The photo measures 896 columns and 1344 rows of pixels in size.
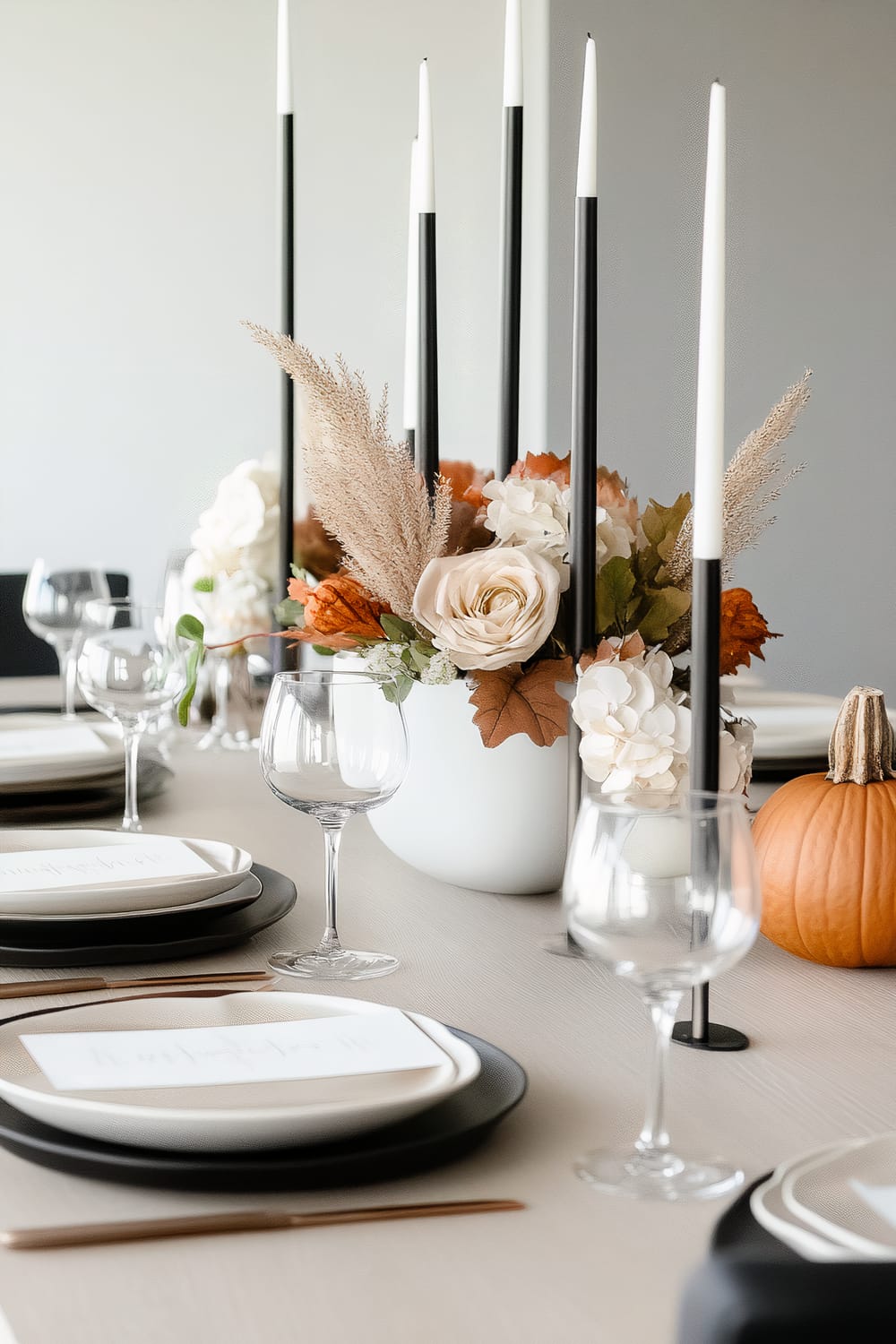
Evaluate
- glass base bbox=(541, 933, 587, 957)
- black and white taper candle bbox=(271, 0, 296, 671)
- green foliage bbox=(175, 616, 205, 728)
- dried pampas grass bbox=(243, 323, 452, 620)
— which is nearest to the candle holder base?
glass base bbox=(541, 933, 587, 957)

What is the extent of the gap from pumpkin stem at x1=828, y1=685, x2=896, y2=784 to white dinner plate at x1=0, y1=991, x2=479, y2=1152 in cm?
40

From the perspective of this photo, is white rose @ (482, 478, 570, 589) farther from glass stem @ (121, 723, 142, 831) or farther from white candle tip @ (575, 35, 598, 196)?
glass stem @ (121, 723, 142, 831)

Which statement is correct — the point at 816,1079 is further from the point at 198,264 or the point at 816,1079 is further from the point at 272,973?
the point at 198,264

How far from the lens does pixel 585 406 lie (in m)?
0.96

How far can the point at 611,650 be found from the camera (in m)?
0.97

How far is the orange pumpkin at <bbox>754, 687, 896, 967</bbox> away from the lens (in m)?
0.94

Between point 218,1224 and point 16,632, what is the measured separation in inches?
102

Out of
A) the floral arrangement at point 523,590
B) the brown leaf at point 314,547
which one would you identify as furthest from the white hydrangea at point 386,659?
the brown leaf at point 314,547

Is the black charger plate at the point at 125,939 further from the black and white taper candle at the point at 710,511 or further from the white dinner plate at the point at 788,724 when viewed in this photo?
the white dinner plate at the point at 788,724

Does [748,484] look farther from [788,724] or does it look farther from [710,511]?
[788,724]

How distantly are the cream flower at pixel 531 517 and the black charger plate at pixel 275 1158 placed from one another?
471 mm

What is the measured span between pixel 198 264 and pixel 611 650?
3.23 m

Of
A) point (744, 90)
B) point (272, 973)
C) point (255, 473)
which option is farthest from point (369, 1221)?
point (744, 90)

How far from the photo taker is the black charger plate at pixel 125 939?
91cm
